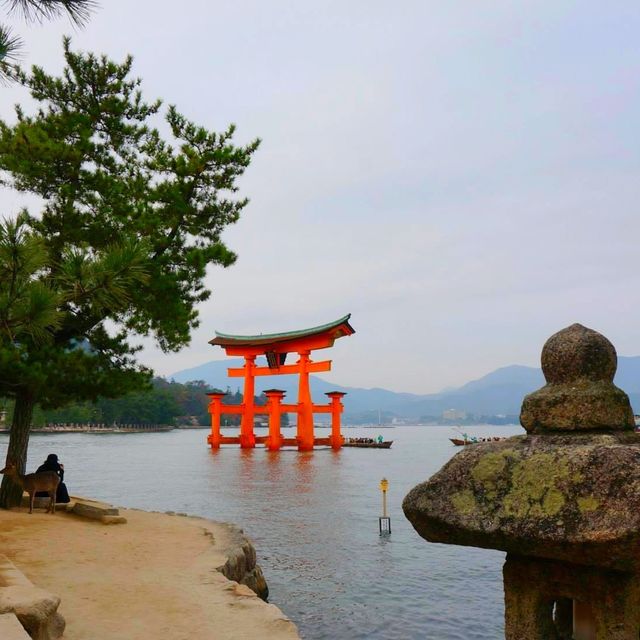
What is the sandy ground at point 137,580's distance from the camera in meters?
4.95

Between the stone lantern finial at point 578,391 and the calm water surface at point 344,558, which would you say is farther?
the calm water surface at point 344,558

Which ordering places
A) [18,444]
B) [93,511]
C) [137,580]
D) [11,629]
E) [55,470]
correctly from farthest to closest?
[18,444] → [55,470] → [93,511] → [137,580] → [11,629]

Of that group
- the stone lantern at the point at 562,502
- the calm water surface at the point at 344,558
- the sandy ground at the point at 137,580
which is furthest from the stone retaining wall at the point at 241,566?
the stone lantern at the point at 562,502

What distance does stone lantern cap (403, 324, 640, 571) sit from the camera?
2482 mm

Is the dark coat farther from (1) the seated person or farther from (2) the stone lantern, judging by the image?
(2) the stone lantern

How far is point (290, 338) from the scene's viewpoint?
141 ft

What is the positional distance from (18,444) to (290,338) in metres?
31.4

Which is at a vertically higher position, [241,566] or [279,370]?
[279,370]

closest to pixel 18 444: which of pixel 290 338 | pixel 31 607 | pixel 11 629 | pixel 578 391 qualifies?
pixel 31 607

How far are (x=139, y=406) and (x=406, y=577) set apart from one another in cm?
9458

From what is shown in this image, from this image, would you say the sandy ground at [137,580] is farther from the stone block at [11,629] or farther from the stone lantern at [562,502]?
the stone lantern at [562,502]

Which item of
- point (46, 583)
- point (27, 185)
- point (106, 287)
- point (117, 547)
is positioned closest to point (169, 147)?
point (27, 185)

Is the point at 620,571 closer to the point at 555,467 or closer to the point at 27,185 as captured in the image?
the point at 555,467

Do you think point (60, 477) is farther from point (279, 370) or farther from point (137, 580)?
point (279, 370)
